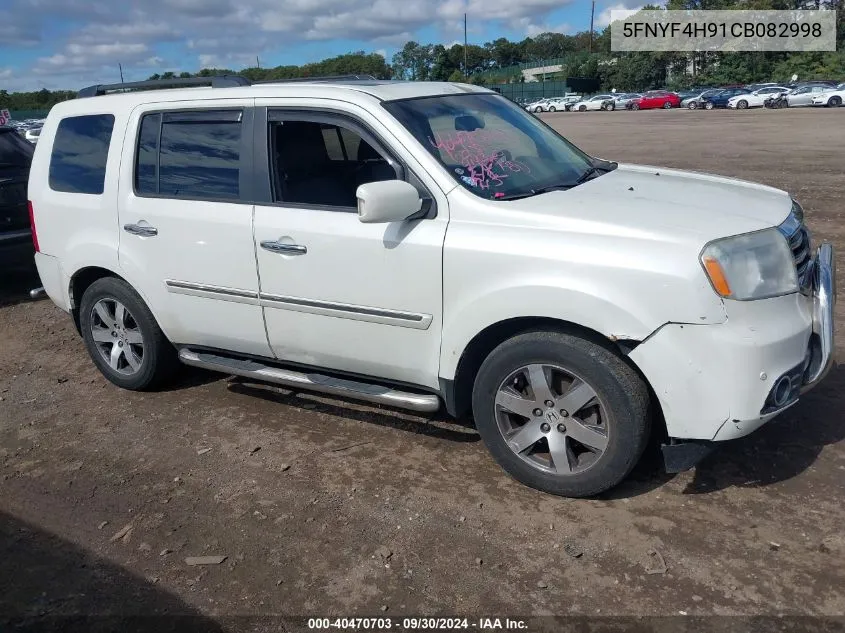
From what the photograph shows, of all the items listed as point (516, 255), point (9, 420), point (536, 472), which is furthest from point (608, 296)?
point (9, 420)

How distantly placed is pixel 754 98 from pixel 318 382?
49.7 m

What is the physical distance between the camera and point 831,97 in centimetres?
4244

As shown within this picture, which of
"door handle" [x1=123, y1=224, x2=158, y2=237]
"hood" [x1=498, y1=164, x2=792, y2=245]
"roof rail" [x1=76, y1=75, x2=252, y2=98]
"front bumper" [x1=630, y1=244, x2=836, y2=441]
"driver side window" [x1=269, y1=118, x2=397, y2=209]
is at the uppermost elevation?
"roof rail" [x1=76, y1=75, x2=252, y2=98]

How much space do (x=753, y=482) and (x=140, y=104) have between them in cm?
422

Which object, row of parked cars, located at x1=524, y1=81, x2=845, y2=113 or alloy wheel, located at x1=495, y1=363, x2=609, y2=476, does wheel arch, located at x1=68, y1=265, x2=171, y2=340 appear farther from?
row of parked cars, located at x1=524, y1=81, x2=845, y2=113

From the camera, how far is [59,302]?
5438mm

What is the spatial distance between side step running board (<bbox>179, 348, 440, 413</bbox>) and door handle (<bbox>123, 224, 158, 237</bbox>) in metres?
0.79

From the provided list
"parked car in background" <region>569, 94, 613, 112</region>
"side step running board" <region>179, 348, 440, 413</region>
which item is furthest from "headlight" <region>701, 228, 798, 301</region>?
"parked car in background" <region>569, 94, 613, 112</region>

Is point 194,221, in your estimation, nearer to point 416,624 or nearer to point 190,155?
point 190,155

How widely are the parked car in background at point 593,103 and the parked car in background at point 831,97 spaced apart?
1884 centimetres

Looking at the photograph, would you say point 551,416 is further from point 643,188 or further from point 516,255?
point 643,188

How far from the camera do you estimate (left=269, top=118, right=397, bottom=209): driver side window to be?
414 centimetres

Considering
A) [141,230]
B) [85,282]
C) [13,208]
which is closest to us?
[141,230]

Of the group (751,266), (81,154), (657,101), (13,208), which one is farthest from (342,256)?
(657,101)
